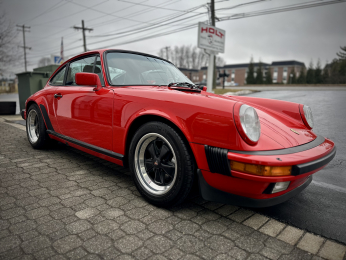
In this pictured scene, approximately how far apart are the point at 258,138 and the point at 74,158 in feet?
9.06

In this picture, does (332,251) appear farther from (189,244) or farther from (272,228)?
(189,244)

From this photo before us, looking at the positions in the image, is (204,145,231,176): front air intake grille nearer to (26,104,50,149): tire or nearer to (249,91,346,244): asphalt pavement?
(249,91,346,244): asphalt pavement

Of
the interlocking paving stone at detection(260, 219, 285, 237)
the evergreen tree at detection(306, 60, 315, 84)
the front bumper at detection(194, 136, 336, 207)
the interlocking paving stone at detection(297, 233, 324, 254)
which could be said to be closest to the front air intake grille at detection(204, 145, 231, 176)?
the front bumper at detection(194, 136, 336, 207)

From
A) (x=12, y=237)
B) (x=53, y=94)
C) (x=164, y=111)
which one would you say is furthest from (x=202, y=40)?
(x=12, y=237)

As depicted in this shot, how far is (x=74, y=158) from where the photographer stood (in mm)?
3434

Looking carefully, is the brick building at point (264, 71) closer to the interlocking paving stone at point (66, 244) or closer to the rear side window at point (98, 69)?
the rear side window at point (98, 69)

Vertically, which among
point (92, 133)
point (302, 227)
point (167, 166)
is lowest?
point (302, 227)

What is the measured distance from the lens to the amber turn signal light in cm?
149

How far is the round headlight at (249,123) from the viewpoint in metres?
1.58

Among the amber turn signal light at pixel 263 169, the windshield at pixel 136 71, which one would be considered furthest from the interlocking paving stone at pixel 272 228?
the windshield at pixel 136 71

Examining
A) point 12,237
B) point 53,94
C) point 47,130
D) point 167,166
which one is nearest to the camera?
point 12,237

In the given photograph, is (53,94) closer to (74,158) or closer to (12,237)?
(74,158)

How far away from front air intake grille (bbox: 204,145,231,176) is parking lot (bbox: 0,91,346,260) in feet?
1.57

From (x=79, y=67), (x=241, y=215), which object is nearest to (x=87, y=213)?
(x=241, y=215)
